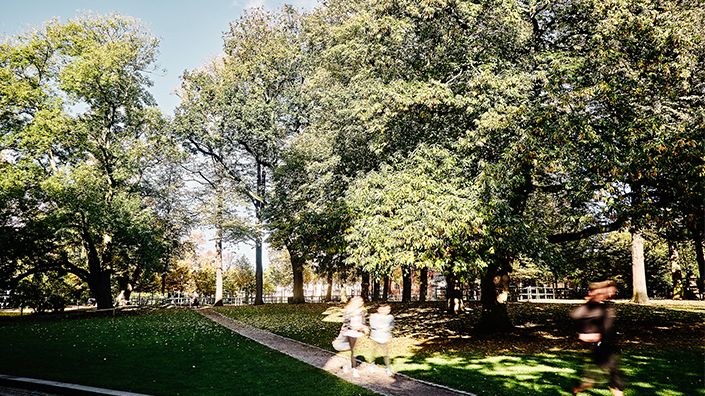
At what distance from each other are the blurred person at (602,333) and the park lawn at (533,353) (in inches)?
60.2

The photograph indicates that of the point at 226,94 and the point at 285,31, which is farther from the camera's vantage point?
the point at 285,31

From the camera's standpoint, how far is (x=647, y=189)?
12312 mm

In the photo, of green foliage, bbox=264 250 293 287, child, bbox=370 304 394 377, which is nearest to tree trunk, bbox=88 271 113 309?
child, bbox=370 304 394 377

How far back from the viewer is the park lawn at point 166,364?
9000 millimetres

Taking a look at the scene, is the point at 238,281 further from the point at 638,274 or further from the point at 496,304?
the point at 496,304

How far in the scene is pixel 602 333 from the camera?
7309 millimetres

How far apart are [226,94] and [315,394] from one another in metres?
32.8

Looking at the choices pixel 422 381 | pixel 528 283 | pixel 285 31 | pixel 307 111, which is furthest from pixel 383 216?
pixel 528 283

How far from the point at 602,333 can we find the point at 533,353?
5943mm

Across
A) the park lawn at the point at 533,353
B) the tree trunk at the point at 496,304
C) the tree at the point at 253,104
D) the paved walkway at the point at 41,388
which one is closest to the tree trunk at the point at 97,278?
the tree at the point at 253,104

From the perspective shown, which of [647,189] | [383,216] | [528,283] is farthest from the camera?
[528,283]

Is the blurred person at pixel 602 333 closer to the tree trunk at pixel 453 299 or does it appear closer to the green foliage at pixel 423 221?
the green foliage at pixel 423 221

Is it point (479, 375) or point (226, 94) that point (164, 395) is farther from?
point (226, 94)

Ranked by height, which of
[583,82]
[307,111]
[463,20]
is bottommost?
Answer: [583,82]
